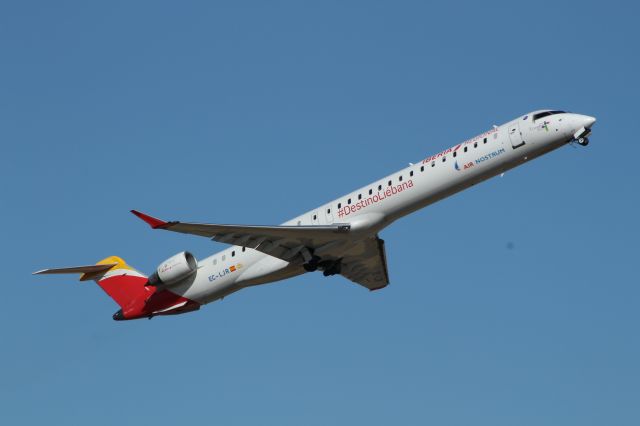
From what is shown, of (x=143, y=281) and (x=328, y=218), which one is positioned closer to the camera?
(x=328, y=218)

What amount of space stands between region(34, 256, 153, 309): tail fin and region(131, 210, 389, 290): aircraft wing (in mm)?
5658

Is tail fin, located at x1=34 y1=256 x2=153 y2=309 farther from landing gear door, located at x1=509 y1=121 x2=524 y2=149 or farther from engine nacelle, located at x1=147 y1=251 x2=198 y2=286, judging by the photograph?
landing gear door, located at x1=509 y1=121 x2=524 y2=149

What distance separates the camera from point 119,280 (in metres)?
37.3

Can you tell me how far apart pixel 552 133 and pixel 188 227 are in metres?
→ 10.4

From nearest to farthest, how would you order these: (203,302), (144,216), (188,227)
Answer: (144,216) < (188,227) < (203,302)

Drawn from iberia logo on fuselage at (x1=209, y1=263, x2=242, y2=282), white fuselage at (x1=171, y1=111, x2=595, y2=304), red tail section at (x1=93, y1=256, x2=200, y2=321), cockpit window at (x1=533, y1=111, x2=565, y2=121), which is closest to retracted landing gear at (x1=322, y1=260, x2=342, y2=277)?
white fuselage at (x1=171, y1=111, x2=595, y2=304)

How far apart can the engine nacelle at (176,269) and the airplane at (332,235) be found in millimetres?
32

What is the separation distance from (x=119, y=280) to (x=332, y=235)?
28.8 feet

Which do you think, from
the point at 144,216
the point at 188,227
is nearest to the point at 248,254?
the point at 188,227

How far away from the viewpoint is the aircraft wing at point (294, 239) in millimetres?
31359

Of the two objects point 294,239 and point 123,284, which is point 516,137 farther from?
point 123,284

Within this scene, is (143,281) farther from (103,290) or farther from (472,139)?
(472,139)

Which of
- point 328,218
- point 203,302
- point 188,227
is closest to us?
point 188,227

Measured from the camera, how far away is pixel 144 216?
28562mm
